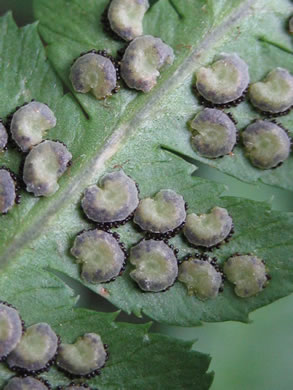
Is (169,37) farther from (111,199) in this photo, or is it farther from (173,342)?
(173,342)

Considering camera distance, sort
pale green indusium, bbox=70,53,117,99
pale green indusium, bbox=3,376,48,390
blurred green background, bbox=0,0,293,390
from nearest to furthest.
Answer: pale green indusium, bbox=3,376,48,390 → pale green indusium, bbox=70,53,117,99 → blurred green background, bbox=0,0,293,390

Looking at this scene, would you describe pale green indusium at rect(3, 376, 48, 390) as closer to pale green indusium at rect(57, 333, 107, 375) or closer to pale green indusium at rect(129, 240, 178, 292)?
pale green indusium at rect(57, 333, 107, 375)

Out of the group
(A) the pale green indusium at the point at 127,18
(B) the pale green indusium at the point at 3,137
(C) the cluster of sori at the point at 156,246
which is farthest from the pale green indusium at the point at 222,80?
(B) the pale green indusium at the point at 3,137

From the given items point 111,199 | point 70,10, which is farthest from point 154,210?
point 70,10

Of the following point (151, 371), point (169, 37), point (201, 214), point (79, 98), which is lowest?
point (151, 371)

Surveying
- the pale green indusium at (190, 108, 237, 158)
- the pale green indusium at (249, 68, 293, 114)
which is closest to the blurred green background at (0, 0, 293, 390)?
the pale green indusium at (190, 108, 237, 158)

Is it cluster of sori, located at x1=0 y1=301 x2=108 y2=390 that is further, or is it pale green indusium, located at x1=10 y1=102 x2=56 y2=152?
pale green indusium, located at x1=10 y1=102 x2=56 y2=152

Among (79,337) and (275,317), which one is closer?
(79,337)
